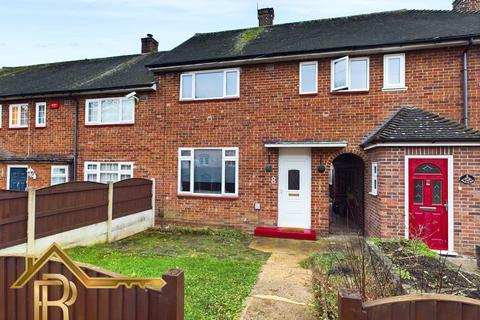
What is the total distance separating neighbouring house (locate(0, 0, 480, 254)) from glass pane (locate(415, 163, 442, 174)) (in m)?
0.02

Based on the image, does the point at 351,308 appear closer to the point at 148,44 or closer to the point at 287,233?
the point at 287,233

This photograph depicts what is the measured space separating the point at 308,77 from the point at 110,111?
Answer: 7.83 metres

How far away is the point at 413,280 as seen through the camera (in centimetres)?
386

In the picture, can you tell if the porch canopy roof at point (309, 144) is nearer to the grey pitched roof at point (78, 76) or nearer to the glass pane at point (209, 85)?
the glass pane at point (209, 85)

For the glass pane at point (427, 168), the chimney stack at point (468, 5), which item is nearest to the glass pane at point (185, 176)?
the glass pane at point (427, 168)

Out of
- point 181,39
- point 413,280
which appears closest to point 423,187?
point 413,280

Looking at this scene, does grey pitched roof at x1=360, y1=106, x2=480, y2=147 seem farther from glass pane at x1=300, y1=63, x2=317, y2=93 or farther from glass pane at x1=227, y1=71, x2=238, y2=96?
glass pane at x1=227, y1=71, x2=238, y2=96

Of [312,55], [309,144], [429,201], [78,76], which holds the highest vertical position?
[78,76]

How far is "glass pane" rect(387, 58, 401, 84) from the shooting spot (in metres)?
8.61

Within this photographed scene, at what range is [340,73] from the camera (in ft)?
29.3

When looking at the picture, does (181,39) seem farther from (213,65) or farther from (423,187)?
(423,187)

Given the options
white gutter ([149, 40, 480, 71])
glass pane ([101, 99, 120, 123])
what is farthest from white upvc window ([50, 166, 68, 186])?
white gutter ([149, 40, 480, 71])

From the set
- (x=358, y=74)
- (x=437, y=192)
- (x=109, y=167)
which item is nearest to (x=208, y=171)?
(x=109, y=167)

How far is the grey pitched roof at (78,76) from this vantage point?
11781 mm
